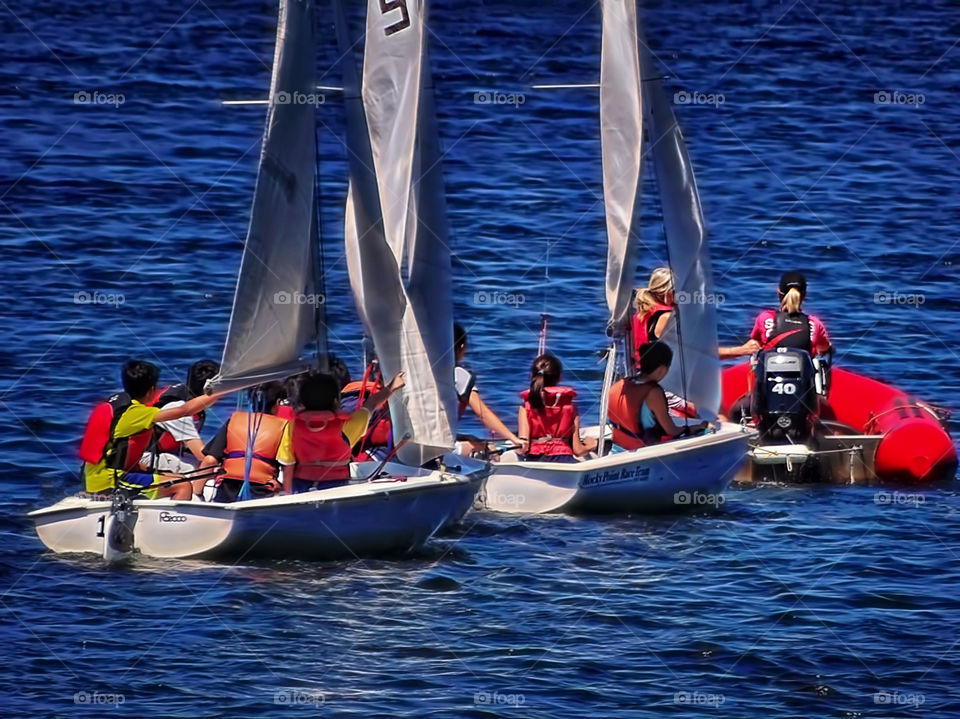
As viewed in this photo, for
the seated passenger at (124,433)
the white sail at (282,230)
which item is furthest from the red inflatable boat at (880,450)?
the seated passenger at (124,433)

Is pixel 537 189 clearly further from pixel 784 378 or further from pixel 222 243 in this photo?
pixel 784 378

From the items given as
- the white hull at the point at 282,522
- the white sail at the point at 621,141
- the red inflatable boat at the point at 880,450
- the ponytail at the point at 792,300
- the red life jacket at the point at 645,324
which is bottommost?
the white hull at the point at 282,522

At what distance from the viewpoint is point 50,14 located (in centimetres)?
4741

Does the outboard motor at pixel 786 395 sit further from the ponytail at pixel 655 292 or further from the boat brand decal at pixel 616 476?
the boat brand decal at pixel 616 476

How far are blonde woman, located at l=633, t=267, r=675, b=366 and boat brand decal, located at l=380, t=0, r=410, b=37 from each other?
13.5ft

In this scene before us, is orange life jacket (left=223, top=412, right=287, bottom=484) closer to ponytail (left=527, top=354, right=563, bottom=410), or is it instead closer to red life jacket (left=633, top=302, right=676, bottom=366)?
ponytail (left=527, top=354, right=563, bottom=410)

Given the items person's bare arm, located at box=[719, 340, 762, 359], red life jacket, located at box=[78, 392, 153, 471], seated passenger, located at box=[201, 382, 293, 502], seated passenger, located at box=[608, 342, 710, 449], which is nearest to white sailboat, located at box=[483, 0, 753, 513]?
seated passenger, located at box=[608, 342, 710, 449]

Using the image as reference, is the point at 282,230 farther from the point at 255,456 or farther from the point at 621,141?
the point at 621,141

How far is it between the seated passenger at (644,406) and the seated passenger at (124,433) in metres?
4.22

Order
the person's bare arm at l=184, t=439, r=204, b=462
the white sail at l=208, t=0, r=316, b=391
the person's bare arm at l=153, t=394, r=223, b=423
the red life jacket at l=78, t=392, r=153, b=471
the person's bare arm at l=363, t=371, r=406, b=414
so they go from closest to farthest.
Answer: the person's bare arm at l=153, t=394, r=223, b=423 < the red life jacket at l=78, t=392, r=153, b=471 < the white sail at l=208, t=0, r=316, b=391 < the person's bare arm at l=363, t=371, r=406, b=414 < the person's bare arm at l=184, t=439, r=204, b=462

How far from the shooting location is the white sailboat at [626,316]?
18.5 metres

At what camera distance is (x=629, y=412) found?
19141mm

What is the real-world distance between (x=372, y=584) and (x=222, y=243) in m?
15.9

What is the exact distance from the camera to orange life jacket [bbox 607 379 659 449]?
19.1 metres
